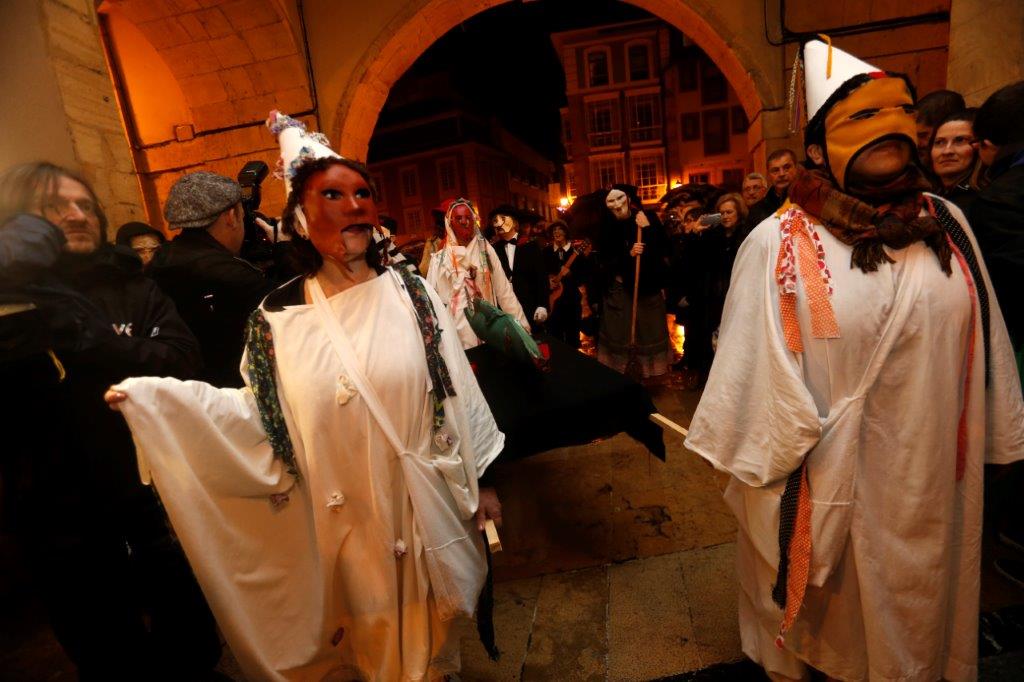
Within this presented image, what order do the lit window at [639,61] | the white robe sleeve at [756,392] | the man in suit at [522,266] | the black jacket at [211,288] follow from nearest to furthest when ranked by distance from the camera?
1. the white robe sleeve at [756,392]
2. the black jacket at [211,288]
3. the man in suit at [522,266]
4. the lit window at [639,61]

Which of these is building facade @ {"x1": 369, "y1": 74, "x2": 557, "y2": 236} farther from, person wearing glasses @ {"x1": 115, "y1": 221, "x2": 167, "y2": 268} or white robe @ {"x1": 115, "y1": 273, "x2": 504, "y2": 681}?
white robe @ {"x1": 115, "y1": 273, "x2": 504, "y2": 681}

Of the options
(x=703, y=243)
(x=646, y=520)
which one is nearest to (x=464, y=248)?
(x=703, y=243)

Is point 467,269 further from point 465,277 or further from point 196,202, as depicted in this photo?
point 196,202

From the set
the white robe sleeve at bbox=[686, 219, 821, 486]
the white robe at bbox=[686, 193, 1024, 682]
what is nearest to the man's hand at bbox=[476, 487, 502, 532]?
the white robe sleeve at bbox=[686, 219, 821, 486]

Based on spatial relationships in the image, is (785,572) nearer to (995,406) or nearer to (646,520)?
(995,406)

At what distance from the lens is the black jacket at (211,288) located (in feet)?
7.93

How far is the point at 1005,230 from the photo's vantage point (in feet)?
6.52

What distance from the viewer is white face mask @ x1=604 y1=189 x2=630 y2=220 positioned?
5304 millimetres

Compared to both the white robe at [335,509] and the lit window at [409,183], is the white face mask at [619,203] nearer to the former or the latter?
Answer: the white robe at [335,509]

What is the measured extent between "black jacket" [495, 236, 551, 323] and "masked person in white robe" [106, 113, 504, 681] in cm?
416

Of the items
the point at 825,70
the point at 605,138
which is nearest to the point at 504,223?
the point at 825,70

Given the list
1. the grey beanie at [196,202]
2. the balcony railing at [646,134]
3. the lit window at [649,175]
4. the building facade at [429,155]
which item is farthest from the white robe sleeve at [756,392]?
the building facade at [429,155]

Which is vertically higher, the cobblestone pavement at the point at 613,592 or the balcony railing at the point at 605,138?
the balcony railing at the point at 605,138

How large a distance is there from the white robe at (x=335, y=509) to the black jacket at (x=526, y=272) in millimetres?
4163
